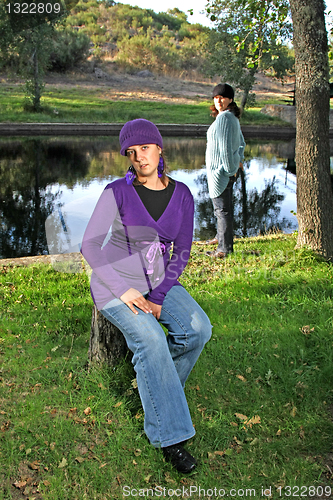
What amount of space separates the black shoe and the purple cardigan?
812 millimetres

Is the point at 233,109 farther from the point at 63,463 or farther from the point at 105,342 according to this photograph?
the point at 63,463

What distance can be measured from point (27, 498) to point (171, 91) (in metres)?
40.6

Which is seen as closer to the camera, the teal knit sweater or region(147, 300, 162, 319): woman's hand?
region(147, 300, 162, 319): woman's hand

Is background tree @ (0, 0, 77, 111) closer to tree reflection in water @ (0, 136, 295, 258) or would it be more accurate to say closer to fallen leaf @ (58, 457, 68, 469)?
tree reflection in water @ (0, 136, 295, 258)

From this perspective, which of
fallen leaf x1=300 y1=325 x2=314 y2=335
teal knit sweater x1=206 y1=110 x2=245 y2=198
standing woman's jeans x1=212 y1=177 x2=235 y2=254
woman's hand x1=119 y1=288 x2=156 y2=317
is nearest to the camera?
woman's hand x1=119 y1=288 x2=156 y2=317

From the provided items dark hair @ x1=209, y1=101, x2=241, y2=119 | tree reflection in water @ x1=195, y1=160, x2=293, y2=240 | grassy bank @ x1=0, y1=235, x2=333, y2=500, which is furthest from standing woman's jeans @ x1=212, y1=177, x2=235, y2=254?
tree reflection in water @ x1=195, y1=160, x2=293, y2=240

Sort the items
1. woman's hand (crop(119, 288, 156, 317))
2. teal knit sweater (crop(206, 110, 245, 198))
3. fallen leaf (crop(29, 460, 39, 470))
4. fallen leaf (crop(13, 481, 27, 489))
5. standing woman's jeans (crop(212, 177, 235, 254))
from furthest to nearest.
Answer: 1. standing woman's jeans (crop(212, 177, 235, 254))
2. teal knit sweater (crop(206, 110, 245, 198))
3. woman's hand (crop(119, 288, 156, 317))
4. fallen leaf (crop(29, 460, 39, 470))
5. fallen leaf (crop(13, 481, 27, 489))

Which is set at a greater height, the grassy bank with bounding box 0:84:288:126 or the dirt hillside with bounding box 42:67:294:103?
the dirt hillside with bounding box 42:67:294:103

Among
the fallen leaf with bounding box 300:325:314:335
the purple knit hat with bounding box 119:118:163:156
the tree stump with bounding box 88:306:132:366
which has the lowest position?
the fallen leaf with bounding box 300:325:314:335

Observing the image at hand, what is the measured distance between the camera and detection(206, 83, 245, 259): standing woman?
5363 mm

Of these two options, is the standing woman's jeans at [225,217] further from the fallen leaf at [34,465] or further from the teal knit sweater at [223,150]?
the fallen leaf at [34,465]

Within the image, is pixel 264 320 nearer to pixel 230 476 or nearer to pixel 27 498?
pixel 230 476

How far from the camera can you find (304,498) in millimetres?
2361

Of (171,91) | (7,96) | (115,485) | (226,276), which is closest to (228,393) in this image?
(115,485)
